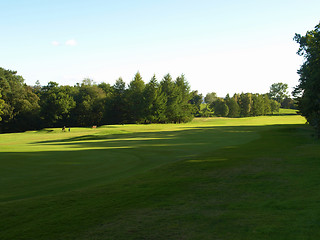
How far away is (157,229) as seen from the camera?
504 centimetres

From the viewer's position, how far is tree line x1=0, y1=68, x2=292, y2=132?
3007 inches

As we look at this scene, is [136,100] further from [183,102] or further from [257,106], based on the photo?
[257,106]

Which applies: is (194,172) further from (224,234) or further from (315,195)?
(224,234)

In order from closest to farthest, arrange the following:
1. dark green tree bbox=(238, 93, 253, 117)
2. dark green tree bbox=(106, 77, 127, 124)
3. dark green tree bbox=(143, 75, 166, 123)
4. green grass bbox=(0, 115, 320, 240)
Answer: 1. green grass bbox=(0, 115, 320, 240)
2. dark green tree bbox=(143, 75, 166, 123)
3. dark green tree bbox=(106, 77, 127, 124)
4. dark green tree bbox=(238, 93, 253, 117)

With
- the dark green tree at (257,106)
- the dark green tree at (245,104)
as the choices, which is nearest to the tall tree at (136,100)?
the dark green tree at (245,104)

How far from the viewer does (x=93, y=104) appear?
85500 mm

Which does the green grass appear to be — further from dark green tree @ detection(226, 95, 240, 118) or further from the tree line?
dark green tree @ detection(226, 95, 240, 118)

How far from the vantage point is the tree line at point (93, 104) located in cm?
7638

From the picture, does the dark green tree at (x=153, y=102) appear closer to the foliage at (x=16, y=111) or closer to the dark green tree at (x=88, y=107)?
the dark green tree at (x=88, y=107)

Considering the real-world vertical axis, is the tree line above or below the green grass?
above

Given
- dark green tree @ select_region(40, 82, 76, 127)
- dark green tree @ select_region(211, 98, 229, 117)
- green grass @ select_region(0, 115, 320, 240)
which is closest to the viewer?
green grass @ select_region(0, 115, 320, 240)

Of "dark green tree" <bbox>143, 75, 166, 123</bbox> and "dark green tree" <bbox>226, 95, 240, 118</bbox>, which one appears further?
"dark green tree" <bbox>226, 95, 240, 118</bbox>

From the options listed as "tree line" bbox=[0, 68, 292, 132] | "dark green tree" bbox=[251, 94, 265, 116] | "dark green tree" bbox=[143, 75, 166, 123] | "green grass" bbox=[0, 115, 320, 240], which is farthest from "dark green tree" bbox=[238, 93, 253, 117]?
"green grass" bbox=[0, 115, 320, 240]

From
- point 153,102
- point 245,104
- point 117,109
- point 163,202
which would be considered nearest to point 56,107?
point 117,109
